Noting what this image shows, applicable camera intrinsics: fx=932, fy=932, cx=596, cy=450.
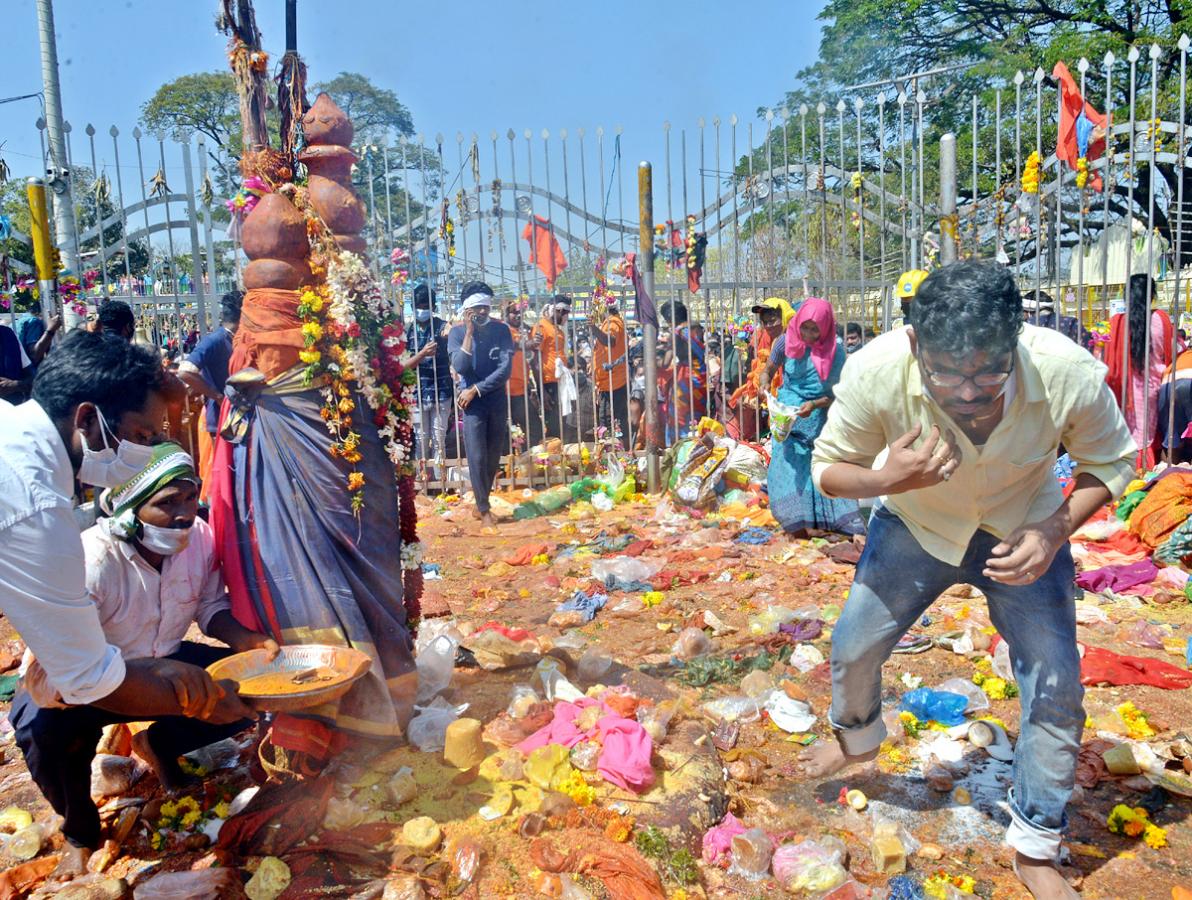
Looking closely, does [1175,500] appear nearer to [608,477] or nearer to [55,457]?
[608,477]

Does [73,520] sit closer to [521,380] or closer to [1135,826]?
[1135,826]

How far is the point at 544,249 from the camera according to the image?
9.33 metres

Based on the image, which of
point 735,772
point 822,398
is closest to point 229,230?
point 735,772

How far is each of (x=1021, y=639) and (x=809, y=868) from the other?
3.28 ft

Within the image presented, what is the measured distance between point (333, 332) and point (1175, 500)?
586 centimetres

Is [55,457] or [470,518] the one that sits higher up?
[55,457]

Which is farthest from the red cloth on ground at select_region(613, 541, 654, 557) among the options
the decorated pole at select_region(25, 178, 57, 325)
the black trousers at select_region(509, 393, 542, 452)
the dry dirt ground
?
the decorated pole at select_region(25, 178, 57, 325)

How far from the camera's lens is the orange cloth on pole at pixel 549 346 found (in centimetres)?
986

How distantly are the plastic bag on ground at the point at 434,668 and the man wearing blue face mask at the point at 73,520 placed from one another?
1.21 metres

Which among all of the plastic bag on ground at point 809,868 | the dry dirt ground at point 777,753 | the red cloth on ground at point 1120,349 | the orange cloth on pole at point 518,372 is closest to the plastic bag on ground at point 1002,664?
the dry dirt ground at point 777,753

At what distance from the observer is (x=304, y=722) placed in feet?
10.7

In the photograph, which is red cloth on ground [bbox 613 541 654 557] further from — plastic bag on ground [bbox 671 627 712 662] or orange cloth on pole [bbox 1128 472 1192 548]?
orange cloth on pole [bbox 1128 472 1192 548]

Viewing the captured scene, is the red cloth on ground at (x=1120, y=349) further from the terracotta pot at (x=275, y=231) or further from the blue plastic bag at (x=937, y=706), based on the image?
the terracotta pot at (x=275, y=231)

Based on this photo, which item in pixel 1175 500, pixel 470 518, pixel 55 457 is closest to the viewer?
pixel 55 457
